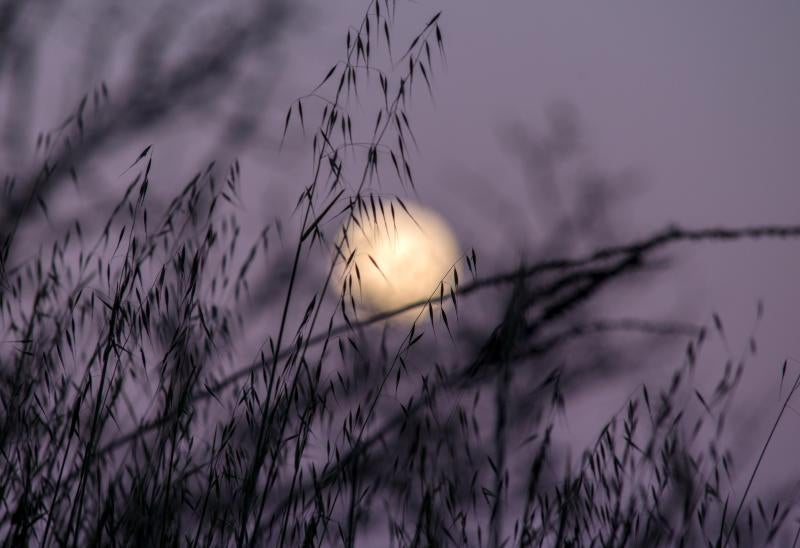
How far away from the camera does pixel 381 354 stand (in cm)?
206

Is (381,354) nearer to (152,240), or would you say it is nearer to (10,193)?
(152,240)

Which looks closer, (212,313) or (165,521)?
(165,521)

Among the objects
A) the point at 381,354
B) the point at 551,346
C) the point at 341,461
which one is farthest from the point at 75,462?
the point at 551,346

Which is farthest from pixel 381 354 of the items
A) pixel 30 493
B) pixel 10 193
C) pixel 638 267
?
pixel 10 193

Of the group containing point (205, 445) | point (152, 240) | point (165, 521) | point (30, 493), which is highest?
point (152, 240)

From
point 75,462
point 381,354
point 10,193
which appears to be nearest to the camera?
point 75,462

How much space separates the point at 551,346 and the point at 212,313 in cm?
91

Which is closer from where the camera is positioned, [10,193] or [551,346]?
[551,346]

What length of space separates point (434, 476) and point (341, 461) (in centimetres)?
23

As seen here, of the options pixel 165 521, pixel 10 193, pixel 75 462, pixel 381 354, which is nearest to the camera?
pixel 165 521

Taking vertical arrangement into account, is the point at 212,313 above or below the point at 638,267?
above

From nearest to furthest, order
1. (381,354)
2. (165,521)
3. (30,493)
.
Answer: (165,521), (30,493), (381,354)

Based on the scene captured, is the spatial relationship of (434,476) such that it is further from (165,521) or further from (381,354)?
(165,521)

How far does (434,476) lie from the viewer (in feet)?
6.23
